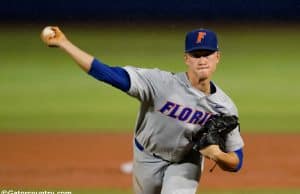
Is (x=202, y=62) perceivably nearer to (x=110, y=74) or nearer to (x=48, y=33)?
(x=110, y=74)

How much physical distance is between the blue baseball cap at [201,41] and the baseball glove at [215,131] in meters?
0.47

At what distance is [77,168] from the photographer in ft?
25.2

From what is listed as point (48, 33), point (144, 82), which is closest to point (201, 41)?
point (144, 82)

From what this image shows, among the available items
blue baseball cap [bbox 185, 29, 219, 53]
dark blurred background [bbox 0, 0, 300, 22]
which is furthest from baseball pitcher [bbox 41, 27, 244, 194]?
dark blurred background [bbox 0, 0, 300, 22]

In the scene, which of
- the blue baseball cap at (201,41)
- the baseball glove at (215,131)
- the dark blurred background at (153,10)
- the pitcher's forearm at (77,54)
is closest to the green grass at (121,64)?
the dark blurred background at (153,10)

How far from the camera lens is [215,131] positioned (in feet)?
13.7

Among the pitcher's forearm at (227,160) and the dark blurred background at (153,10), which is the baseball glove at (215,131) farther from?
the dark blurred background at (153,10)

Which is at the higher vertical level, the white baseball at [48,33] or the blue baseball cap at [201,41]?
the blue baseball cap at [201,41]

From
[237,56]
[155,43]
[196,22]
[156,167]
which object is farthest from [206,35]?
[196,22]

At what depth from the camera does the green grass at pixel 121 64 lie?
10.3m

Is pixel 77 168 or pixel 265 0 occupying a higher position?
pixel 265 0

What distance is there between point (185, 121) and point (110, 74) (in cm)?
76

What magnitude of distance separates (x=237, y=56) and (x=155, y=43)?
7.97 feet

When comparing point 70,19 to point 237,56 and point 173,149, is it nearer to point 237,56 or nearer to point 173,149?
point 237,56
